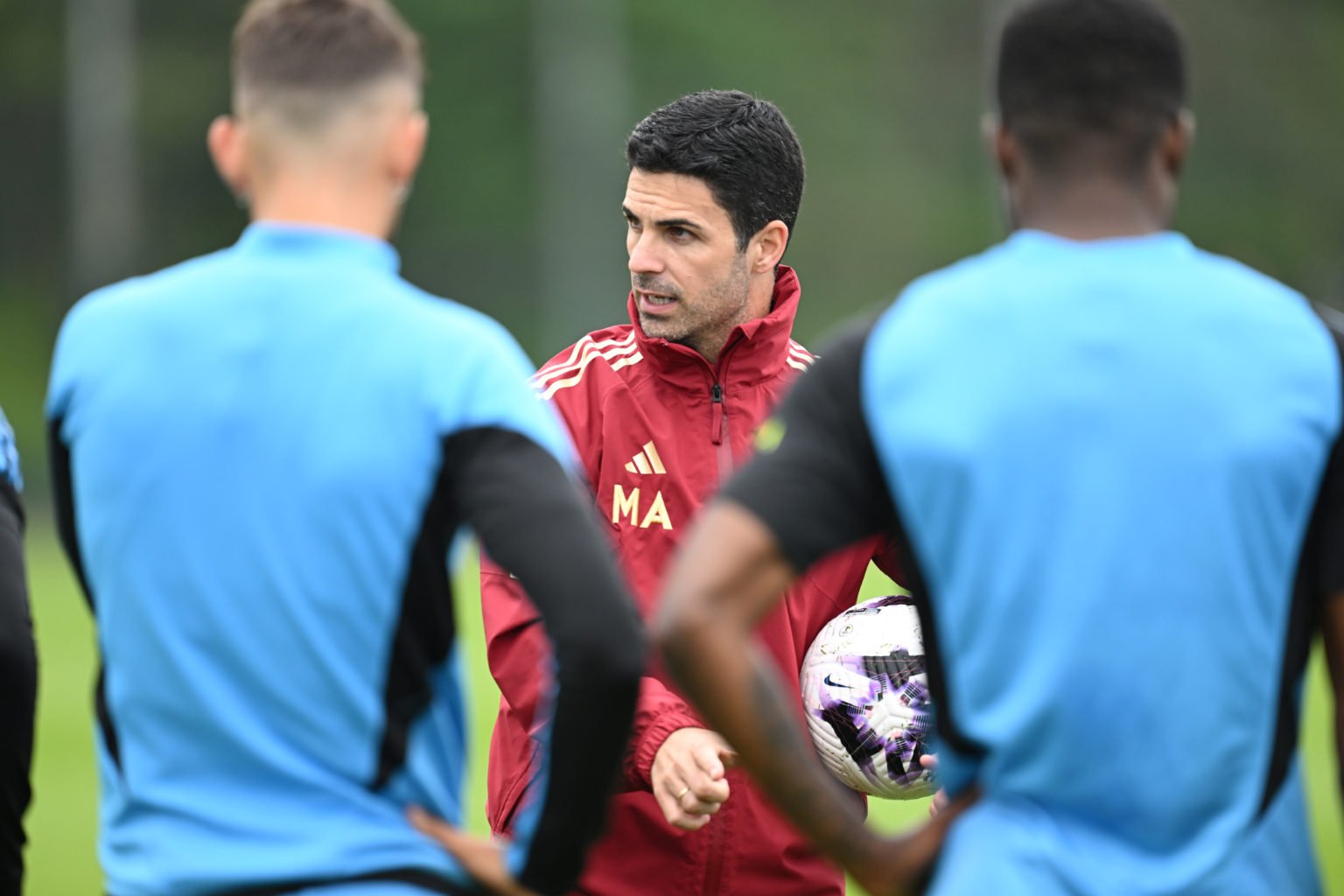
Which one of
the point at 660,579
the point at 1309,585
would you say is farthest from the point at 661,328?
the point at 1309,585

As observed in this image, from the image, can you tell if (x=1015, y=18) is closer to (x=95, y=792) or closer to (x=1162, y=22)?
(x=1162, y=22)

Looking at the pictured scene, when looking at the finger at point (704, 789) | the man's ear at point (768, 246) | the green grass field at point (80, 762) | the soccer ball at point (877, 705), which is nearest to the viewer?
the finger at point (704, 789)

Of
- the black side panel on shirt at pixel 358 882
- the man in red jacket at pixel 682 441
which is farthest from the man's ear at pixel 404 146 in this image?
the man in red jacket at pixel 682 441

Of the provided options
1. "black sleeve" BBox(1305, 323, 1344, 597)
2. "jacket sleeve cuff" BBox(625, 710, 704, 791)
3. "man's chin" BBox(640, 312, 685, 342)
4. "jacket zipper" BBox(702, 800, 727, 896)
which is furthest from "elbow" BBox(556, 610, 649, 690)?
"man's chin" BBox(640, 312, 685, 342)

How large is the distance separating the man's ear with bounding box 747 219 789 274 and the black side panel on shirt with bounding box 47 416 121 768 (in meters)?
2.11

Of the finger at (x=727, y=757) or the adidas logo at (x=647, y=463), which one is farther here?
the adidas logo at (x=647, y=463)

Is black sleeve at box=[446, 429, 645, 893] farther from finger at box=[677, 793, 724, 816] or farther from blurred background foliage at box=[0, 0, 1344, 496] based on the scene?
blurred background foliage at box=[0, 0, 1344, 496]

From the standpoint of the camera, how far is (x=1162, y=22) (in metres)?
2.57

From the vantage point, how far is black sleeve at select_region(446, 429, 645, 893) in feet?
8.20

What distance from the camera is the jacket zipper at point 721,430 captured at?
4.13m

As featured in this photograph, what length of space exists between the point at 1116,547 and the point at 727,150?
2264mm

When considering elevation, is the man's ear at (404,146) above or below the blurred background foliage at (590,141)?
above

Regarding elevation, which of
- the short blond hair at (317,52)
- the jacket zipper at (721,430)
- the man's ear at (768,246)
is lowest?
the jacket zipper at (721,430)

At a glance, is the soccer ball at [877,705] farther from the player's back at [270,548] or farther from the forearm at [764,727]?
the player's back at [270,548]
